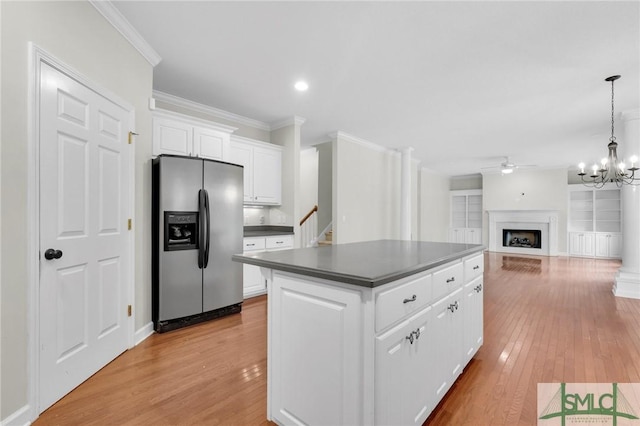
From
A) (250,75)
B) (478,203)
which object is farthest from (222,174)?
(478,203)

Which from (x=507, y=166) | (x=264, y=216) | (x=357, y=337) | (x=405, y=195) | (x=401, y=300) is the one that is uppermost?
(x=507, y=166)

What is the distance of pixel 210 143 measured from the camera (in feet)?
12.0

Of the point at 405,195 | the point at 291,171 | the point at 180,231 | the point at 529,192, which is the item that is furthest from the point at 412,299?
the point at 529,192

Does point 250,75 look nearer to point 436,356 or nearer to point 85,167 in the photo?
point 85,167

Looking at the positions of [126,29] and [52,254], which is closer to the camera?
[52,254]

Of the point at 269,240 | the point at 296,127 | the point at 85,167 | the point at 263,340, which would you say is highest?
the point at 296,127

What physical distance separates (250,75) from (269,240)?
85.9 inches

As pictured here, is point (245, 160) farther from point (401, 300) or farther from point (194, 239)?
point (401, 300)

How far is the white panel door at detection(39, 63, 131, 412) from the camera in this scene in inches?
70.5

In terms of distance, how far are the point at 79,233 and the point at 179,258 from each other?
104cm

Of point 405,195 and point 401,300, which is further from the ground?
point 405,195

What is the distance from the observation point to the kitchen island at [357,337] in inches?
A: 48.9

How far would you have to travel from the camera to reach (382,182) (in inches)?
260

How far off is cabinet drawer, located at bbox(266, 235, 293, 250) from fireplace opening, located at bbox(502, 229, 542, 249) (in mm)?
8386
